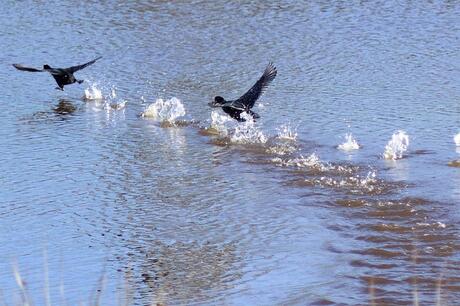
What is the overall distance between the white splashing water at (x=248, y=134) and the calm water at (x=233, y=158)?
0.16ft

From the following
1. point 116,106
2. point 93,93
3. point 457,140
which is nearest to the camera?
point 457,140

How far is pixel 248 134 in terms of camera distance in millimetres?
10250

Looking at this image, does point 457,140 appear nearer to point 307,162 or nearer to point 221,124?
point 307,162

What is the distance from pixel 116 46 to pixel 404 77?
402 centimetres

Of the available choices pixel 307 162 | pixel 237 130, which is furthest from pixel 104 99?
pixel 307 162

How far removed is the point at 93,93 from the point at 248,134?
2.62m

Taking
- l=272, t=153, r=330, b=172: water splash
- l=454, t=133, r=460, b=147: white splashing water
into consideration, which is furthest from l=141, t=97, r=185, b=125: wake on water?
l=454, t=133, r=460, b=147: white splashing water

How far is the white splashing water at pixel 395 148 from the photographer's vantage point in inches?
367

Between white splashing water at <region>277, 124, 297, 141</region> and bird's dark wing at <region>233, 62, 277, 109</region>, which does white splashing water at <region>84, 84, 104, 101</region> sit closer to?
white splashing water at <region>277, 124, 297, 141</region>

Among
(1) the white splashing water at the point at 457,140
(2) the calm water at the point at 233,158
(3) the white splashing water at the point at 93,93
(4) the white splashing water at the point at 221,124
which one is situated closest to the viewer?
(2) the calm water at the point at 233,158

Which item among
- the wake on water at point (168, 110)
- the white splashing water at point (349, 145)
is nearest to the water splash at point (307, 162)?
the white splashing water at point (349, 145)

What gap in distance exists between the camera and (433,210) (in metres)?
7.91

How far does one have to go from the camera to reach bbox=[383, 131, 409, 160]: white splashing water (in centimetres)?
933

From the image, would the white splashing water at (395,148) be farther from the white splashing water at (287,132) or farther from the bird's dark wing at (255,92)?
the bird's dark wing at (255,92)
